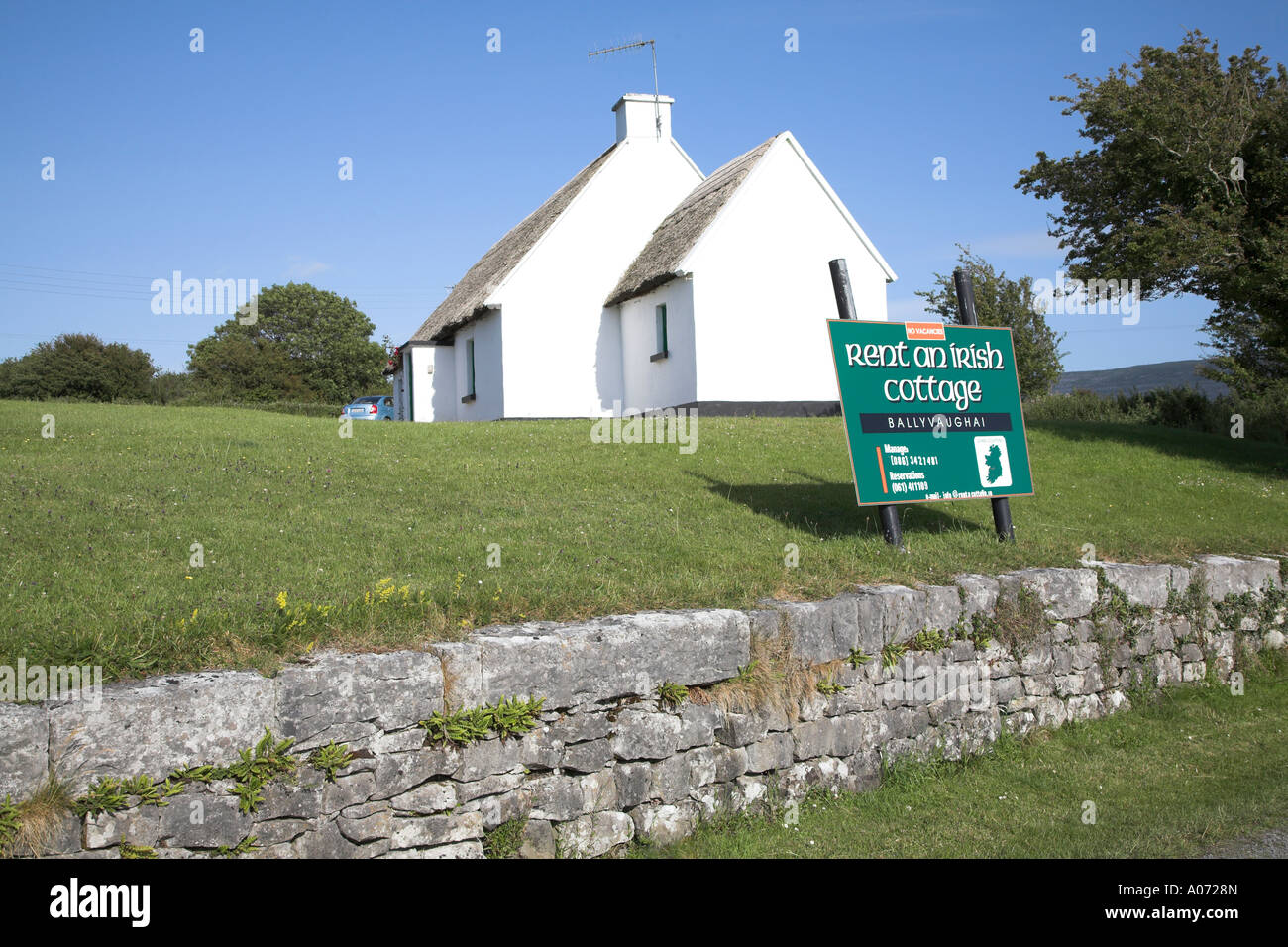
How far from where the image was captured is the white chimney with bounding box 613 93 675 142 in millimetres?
23922

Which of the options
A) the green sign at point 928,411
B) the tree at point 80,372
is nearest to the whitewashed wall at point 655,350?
the green sign at point 928,411

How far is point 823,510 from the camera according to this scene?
9.40 metres

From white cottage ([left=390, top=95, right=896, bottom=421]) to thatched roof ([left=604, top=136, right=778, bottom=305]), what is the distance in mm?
A: 67

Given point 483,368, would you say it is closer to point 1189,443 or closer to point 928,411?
point 1189,443

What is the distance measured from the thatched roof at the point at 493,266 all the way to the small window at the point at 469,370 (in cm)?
63

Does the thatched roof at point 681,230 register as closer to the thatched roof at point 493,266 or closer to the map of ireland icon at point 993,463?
the thatched roof at point 493,266

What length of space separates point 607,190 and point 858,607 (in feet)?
62.4

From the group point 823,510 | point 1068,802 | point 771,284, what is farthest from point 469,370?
point 1068,802

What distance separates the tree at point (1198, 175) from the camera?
14.1 m

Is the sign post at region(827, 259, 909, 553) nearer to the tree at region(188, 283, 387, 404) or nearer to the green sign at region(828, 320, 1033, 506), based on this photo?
the green sign at region(828, 320, 1033, 506)

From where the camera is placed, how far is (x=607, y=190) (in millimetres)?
23328
